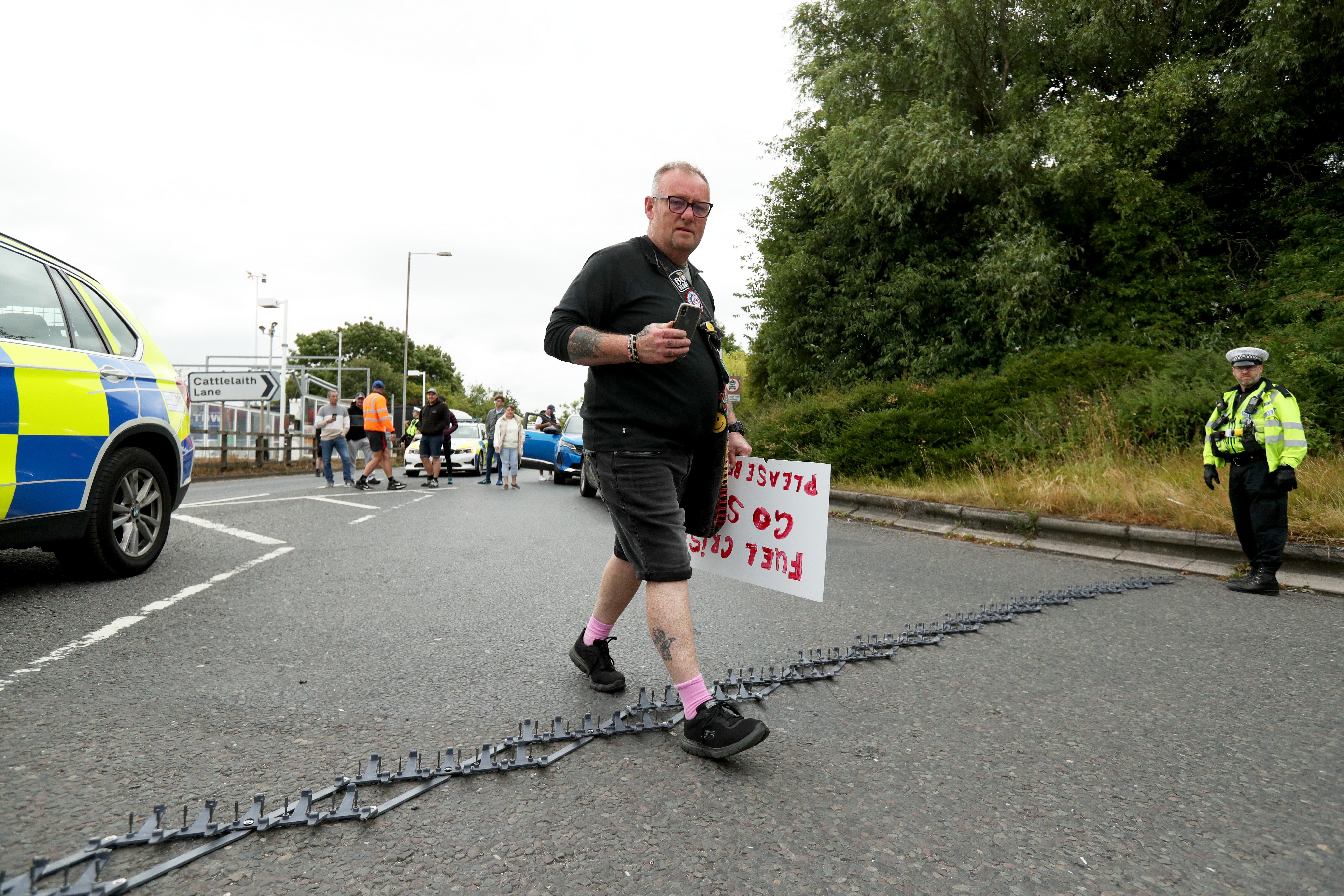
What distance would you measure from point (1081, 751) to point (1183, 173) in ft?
54.1

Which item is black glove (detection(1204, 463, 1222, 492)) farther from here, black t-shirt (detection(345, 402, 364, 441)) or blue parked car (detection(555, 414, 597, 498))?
black t-shirt (detection(345, 402, 364, 441))

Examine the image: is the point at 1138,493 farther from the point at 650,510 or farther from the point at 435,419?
the point at 435,419

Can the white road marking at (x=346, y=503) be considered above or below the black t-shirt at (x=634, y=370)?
below

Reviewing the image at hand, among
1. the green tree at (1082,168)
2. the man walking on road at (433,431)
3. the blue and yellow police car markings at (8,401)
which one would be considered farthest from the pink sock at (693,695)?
the man walking on road at (433,431)

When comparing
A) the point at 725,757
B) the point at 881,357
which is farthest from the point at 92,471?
the point at 881,357

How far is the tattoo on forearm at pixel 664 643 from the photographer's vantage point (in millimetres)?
2840

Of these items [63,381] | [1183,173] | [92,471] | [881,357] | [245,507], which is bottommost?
[245,507]

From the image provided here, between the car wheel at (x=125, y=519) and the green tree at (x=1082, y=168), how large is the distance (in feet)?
43.5

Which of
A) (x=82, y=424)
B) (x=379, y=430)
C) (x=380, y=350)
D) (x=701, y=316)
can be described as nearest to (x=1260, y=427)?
(x=701, y=316)

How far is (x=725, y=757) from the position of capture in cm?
273

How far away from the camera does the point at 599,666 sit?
3.49m

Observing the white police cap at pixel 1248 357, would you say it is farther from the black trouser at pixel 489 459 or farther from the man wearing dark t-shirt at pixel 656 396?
the black trouser at pixel 489 459

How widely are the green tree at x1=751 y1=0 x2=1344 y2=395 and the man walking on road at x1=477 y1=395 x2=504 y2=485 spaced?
26.2ft

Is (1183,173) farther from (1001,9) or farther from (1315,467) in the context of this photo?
(1315,467)
